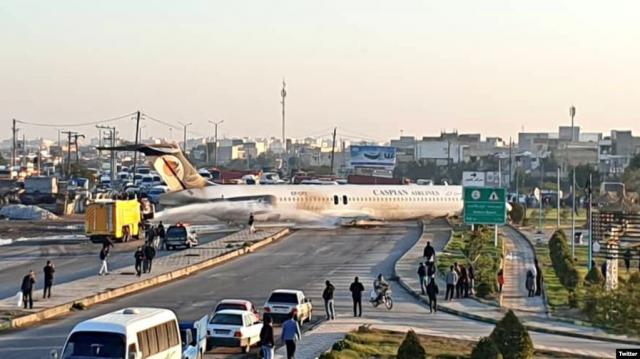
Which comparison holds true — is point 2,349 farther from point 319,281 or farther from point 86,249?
point 86,249

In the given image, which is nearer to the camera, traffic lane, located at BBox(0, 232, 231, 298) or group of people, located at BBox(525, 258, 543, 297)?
group of people, located at BBox(525, 258, 543, 297)

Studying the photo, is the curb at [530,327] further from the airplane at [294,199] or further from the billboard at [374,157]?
the billboard at [374,157]

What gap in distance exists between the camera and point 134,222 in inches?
2384

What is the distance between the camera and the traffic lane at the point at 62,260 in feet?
132

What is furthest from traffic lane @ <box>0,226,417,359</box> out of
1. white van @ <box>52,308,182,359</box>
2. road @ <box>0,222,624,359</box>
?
white van @ <box>52,308,182,359</box>

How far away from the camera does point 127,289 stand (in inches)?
1444

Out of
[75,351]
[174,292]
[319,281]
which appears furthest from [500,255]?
[75,351]

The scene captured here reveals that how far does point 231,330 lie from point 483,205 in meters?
20.4

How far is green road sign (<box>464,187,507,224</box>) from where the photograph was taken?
4309 cm

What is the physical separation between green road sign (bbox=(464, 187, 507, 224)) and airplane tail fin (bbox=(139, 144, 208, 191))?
28.3 m

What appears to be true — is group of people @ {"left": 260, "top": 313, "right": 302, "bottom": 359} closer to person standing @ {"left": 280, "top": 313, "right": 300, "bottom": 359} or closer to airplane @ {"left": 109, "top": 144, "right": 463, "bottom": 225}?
person standing @ {"left": 280, "top": 313, "right": 300, "bottom": 359}

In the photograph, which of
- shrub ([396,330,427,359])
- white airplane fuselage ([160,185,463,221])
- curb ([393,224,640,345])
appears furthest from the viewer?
white airplane fuselage ([160,185,463,221])

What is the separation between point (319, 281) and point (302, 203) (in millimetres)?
31940

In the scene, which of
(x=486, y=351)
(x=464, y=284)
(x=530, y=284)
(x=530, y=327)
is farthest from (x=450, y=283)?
(x=486, y=351)
